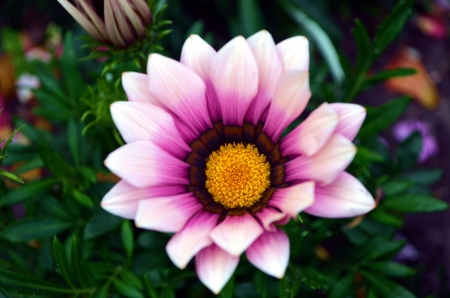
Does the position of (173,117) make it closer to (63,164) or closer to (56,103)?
(63,164)

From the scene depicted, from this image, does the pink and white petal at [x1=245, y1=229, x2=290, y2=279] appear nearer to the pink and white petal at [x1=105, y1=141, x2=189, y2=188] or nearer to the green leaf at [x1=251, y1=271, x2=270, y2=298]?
the pink and white petal at [x1=105, y1=141, x2=189, y2=188]

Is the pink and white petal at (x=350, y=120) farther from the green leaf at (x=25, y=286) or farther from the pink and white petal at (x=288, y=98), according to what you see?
the green leaf at (x=25, y=286)

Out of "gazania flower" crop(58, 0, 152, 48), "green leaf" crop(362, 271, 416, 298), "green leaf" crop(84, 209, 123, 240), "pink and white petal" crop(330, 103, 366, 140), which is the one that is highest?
"gazania flower" crop(58, 0, 152, 48)

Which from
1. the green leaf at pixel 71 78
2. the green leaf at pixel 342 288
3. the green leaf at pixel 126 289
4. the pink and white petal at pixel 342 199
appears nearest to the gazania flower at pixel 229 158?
the pink and white petal at pixel 342 199

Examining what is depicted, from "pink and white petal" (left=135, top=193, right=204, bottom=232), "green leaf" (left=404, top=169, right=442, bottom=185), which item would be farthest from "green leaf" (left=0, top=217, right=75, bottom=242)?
"green leaf" (left=404, top=169, right=442, bottom=185)

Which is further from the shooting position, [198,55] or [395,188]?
[395,188]

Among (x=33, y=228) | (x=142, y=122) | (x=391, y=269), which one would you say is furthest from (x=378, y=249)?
(x=33, y=228)

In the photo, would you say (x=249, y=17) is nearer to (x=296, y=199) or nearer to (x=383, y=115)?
(x=383, y=115)
